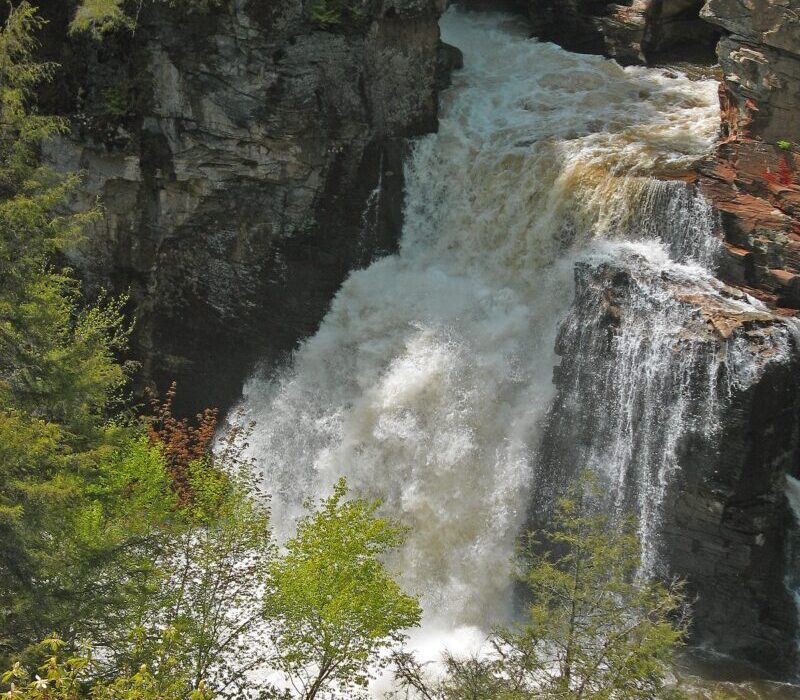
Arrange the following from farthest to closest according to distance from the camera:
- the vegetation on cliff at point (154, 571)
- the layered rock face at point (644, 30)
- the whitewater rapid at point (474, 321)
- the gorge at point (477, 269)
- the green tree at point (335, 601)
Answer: the layered rock face at point (644, 30), the whitewater rapid at point (474, 321), the gorge at point (477, 269), the green tree at point (335, 601), the vegetation on cliff at point (154, 571)

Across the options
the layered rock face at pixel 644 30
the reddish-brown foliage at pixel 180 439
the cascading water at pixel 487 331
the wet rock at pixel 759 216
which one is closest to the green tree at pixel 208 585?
the reddish-brown foliage at pixel 180 439

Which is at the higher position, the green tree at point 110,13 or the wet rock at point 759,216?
the green tree at point 110,13

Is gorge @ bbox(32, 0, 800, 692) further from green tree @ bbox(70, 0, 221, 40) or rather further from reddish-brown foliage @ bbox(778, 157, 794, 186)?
green tree @ bbox(70, 0, 221, 40)

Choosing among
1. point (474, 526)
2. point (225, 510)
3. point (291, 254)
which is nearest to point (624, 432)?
point (474, 526)

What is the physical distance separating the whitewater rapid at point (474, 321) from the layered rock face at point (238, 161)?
75 cm

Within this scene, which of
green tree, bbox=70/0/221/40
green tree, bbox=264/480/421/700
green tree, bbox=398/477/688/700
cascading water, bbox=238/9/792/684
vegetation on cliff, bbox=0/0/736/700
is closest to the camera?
green tree, bbox=398/477/688/700

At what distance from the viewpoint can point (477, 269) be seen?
18.3 metres

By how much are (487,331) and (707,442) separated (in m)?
4.47

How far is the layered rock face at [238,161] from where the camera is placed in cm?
1852

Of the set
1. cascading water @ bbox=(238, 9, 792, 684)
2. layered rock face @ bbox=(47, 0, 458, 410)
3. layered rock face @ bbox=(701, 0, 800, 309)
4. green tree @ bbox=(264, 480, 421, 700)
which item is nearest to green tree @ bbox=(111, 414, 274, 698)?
green tree @ bbox=(264, 480, 421, 700)

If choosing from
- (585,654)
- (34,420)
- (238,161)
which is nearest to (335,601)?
(585,654)

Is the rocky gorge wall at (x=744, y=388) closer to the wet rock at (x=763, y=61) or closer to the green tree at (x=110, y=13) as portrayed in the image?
the wet rock at (x=763, y=61)

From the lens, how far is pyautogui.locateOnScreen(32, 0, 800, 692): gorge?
14.9 metres

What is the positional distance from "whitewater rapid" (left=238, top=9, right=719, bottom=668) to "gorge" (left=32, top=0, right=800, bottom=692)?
50mm
